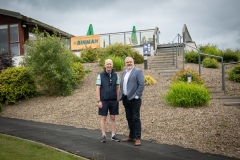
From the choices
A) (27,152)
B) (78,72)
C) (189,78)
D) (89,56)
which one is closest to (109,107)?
(27,152)

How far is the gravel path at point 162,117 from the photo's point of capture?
682 cm

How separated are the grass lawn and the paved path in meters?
0.39

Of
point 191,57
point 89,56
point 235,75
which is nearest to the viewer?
point 235,75

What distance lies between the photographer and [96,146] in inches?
249

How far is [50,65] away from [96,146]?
6.72 m

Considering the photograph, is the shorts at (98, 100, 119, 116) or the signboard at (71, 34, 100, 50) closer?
the shorts at (98, 100, 119, 116)

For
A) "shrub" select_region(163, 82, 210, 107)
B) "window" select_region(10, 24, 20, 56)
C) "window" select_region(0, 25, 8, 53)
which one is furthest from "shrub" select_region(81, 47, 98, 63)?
"shrub" select_region(163, 82, 210, 107)

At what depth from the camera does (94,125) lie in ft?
29.3

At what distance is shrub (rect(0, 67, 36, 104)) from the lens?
1229cm

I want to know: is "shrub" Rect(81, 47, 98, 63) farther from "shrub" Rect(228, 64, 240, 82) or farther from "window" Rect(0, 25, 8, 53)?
"shrub" Rect(228, 64, 240, 82)

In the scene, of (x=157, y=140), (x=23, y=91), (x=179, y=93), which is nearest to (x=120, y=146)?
(x=157, y=140)

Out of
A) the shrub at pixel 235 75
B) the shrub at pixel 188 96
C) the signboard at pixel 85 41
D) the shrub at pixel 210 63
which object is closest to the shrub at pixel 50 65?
the shrub at pixel 188 96

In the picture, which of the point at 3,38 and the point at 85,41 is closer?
the point at 3,38

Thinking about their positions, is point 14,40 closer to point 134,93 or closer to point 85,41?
point 85,41
